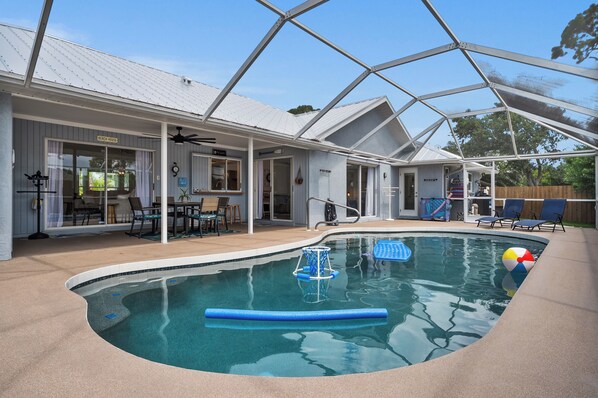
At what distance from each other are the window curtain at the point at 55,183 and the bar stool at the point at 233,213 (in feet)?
16.1

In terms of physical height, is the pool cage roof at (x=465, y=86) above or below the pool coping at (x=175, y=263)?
above

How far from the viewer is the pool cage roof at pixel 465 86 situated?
18.5 ft

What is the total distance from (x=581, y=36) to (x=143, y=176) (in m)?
9.71

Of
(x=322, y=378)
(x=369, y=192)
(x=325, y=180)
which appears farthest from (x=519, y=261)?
(x=369, y=192)

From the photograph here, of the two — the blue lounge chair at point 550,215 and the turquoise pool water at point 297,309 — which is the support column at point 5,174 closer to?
the turquoise pool water at point 297,309

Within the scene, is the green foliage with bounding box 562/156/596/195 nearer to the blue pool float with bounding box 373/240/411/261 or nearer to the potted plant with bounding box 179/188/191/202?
the blue pool float with bounding box 373/240/411/261

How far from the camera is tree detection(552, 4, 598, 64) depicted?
383cm

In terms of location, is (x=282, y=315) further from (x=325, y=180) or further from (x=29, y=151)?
(x=325, y=180)

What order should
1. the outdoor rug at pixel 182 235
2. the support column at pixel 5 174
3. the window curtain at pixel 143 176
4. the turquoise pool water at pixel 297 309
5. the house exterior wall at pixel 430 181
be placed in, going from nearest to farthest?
the turquoise pool water at pixel 297 309
the support column at pixel 5 174
the outdoor rug at pixel 182 235
the window curtain at pixel 143 176
the house exterior wall at pixel 430 181

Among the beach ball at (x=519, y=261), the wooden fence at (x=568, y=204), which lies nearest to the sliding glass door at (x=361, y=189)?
the wooden fence at (x=568, y=204)

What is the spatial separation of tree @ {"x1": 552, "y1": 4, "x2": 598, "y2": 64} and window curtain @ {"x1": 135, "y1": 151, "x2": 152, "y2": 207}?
9526mm

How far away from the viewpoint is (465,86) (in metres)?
8.98

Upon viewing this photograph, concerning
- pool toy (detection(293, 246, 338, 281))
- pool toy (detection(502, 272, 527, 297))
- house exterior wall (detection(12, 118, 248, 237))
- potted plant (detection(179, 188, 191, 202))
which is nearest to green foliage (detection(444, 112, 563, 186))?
pool toy (detection(502, 272, 527, 297))

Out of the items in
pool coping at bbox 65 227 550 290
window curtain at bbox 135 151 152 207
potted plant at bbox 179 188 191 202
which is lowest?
pool coping at bbox 65 227 550 290
